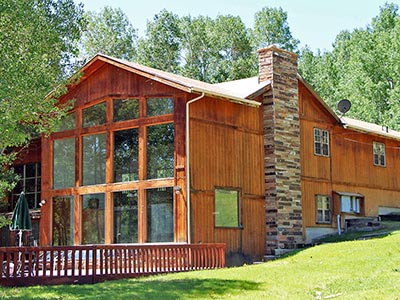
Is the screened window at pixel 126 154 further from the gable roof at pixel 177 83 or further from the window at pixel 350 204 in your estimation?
the window at pixel 350 204

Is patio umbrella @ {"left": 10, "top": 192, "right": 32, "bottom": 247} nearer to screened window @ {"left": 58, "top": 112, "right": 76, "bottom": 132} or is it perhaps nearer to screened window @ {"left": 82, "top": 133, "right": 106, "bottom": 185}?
screened window @ {"left": 82, "top": 133, "right": 106, "bottom": 185}

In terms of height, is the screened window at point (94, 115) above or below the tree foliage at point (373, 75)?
below

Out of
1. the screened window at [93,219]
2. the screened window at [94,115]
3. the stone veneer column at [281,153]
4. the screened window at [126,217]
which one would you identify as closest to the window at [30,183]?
the screened window at [93,219]

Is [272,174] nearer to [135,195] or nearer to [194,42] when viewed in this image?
[135,195]

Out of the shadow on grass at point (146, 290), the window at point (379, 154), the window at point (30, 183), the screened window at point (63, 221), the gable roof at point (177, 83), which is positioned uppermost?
the gable roof at point (177, 83)

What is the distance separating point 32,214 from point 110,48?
20524 mm

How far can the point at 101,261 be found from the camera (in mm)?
14055

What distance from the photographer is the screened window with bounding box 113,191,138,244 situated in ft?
58.6

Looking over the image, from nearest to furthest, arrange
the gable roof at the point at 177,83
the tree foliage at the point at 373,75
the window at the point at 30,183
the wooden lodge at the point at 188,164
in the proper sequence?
the gable roof at the point at 177,83
the wooden lodge at the point at 188,164
the window at the point at 30,183
the tree foliage at the point at 373,75

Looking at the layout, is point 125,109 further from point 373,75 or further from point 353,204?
point 373,75

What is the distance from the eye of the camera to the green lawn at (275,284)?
1144 cm

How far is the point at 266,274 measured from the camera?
45.6 feet

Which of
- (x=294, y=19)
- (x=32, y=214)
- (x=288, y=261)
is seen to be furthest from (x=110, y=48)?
(x=288, y=261)

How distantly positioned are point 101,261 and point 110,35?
28398 mm
